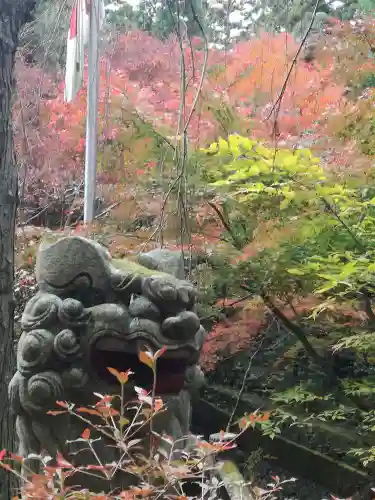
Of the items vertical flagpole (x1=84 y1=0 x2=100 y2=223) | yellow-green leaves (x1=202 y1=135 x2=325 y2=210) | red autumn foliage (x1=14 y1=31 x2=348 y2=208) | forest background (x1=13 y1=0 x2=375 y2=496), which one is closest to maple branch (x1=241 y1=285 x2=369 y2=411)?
forest background (x1=13 y1=0 x2=375 y2=496)

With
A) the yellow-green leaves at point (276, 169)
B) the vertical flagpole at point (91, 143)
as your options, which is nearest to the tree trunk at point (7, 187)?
the yellow-green leaves at point (276, 169)

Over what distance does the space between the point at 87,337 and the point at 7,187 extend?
672 millimetres

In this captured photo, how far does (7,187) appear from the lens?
2070 mm

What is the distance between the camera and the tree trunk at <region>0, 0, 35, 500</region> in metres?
2.04

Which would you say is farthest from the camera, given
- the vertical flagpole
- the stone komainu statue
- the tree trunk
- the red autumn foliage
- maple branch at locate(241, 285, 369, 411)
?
the vertical flagpole

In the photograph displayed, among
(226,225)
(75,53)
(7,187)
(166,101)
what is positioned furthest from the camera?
(166,101)

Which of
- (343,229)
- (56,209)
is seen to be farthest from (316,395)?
(56,209)

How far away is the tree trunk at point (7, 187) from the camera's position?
6.70 ft

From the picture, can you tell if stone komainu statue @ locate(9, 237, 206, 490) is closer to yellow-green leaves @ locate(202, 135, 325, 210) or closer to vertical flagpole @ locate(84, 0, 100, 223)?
yellow-green leaves @ locate(202, 135, 325, 210)

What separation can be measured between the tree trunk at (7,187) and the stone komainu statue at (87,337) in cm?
16

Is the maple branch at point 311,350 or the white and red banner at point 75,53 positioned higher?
the white and red banner at point 75,53

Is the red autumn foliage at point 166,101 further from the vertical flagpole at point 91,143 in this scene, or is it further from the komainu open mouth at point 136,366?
the komainu open mouth at point 136,366

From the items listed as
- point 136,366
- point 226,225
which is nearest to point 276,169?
point 226,225

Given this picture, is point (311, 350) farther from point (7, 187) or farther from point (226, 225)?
point (7, 187)
